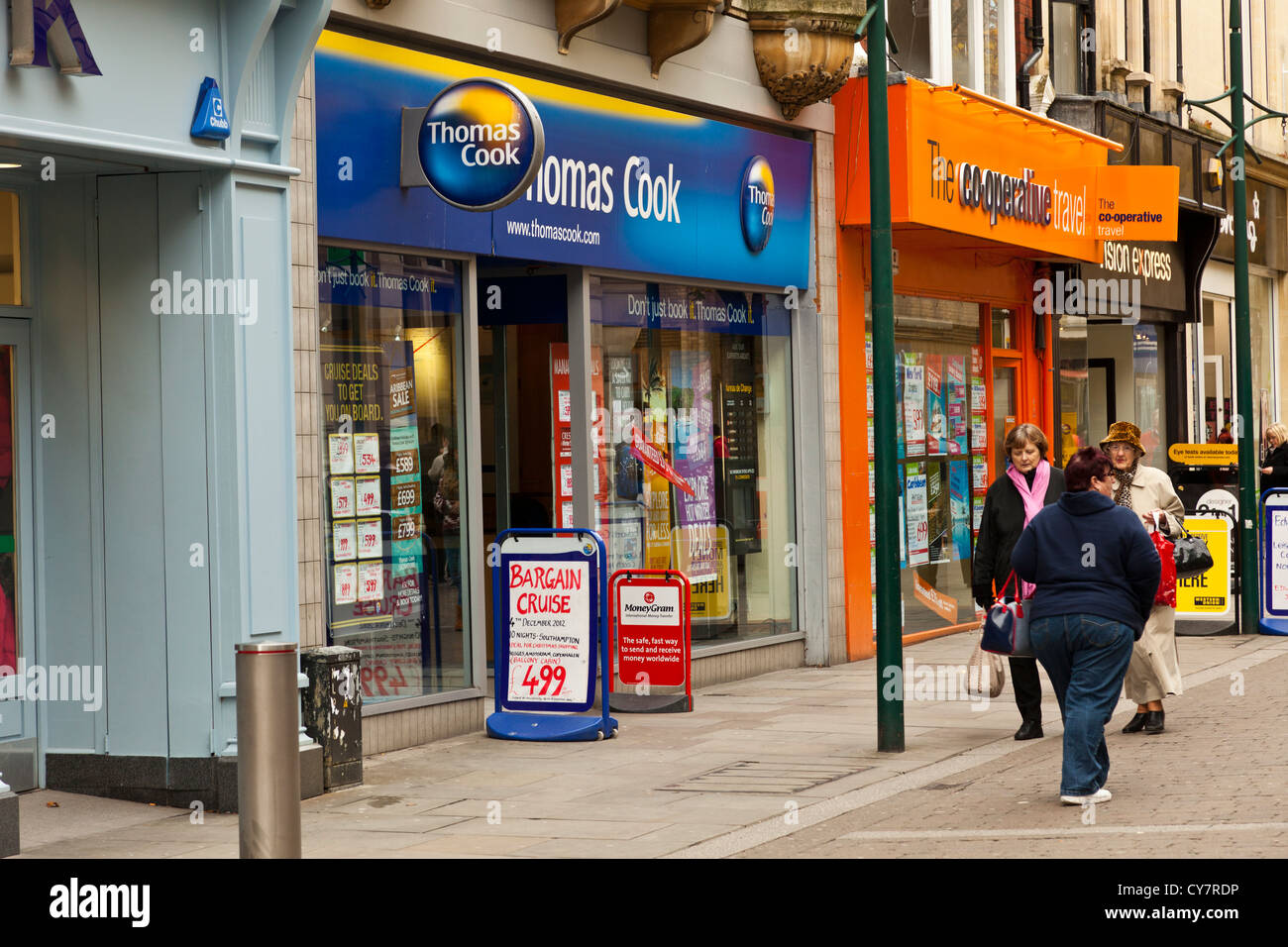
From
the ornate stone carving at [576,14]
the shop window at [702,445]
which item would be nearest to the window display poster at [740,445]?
the shop window at [702,445]

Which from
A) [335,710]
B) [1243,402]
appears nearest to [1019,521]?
[335,710]

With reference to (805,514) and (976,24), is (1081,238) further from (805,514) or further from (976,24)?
(805,514)

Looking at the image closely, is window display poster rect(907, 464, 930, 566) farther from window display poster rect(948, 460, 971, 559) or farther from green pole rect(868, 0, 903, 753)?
green pole rect(868, 0, 903, 753)

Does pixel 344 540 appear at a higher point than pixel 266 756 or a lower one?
higher

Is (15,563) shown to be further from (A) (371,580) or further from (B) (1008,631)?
(B) (1008,631)

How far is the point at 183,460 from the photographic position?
8.81 m

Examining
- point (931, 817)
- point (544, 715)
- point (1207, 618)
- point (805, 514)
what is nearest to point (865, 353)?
point (805, 514)

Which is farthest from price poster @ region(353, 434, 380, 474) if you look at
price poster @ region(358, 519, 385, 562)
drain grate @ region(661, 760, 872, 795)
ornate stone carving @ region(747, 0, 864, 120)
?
ornate stone carving @ region(747, 0, 864, 120)

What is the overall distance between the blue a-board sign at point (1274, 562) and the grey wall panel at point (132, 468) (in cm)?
1066

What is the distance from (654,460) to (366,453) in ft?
10.6

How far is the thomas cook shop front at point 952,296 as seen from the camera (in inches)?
594

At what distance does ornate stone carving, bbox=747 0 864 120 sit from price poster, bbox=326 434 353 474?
541 cm

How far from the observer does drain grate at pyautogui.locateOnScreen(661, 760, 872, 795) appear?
30.0 feet
